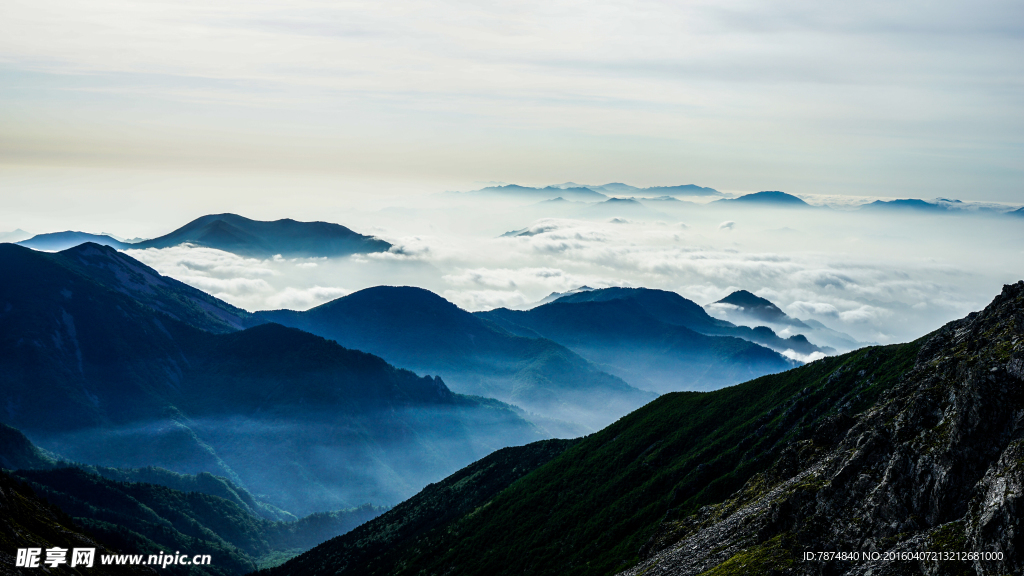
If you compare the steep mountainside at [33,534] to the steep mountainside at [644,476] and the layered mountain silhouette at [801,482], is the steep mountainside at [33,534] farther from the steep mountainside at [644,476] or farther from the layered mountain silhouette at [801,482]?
the layered mountain silhouette at [801,482]

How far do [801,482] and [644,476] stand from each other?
228ft

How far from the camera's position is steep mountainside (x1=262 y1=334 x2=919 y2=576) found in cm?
13325

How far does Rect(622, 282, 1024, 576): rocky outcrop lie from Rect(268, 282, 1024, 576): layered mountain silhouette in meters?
0.17

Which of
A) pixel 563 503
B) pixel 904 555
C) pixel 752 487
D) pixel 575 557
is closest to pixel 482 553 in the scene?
pixel 563 503

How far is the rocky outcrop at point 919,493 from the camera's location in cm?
5725

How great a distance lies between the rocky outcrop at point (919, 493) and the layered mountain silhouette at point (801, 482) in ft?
0.56

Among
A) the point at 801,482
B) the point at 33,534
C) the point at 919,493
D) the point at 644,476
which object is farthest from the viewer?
the point at 644,476

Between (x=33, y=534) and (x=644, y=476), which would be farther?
(x=644, y=476)

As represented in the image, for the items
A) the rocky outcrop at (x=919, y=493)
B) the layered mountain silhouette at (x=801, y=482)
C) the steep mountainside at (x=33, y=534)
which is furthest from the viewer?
the steep mountainside at (x=33, y=534)

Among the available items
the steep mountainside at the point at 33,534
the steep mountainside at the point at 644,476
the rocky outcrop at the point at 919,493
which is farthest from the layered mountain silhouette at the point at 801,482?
the steep mountainside at the point at 33,534

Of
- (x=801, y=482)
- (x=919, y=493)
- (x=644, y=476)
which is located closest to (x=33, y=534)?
(x=644, y=476)

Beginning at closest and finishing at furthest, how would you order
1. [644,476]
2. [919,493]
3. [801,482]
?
[919,493], [801,482], [644,476]

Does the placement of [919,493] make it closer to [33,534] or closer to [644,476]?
[644,476]

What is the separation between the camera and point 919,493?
228 ft
